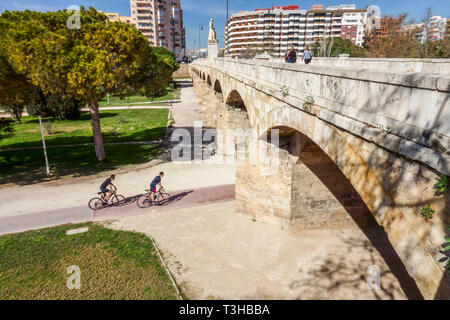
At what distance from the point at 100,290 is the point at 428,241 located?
7.10 metres

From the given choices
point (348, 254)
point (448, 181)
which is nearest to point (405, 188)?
point (448, 181)

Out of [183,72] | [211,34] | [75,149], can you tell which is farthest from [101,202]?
[183,72]

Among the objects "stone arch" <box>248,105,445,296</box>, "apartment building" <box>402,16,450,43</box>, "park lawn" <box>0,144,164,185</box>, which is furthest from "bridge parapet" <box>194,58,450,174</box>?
"apartment building" <box>402,16,450,43</box>

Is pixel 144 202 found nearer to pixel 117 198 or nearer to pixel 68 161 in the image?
pixel 117 198

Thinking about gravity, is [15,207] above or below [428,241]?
below

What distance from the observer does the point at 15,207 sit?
1198cm

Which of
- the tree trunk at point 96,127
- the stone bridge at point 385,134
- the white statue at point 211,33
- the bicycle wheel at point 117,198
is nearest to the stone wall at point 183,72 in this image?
the white statue at point 211,33

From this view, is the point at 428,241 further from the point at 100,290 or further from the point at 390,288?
the point at 100,290

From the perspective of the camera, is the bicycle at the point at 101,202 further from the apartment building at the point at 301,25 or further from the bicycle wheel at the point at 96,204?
the apartment building at the point at 301,25

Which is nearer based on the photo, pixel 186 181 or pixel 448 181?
pixel 448 181

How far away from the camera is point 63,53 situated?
13148mm

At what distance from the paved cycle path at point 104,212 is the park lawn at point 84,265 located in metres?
0.65

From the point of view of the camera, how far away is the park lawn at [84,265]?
7301mm

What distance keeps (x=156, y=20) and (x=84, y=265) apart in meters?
91.3
